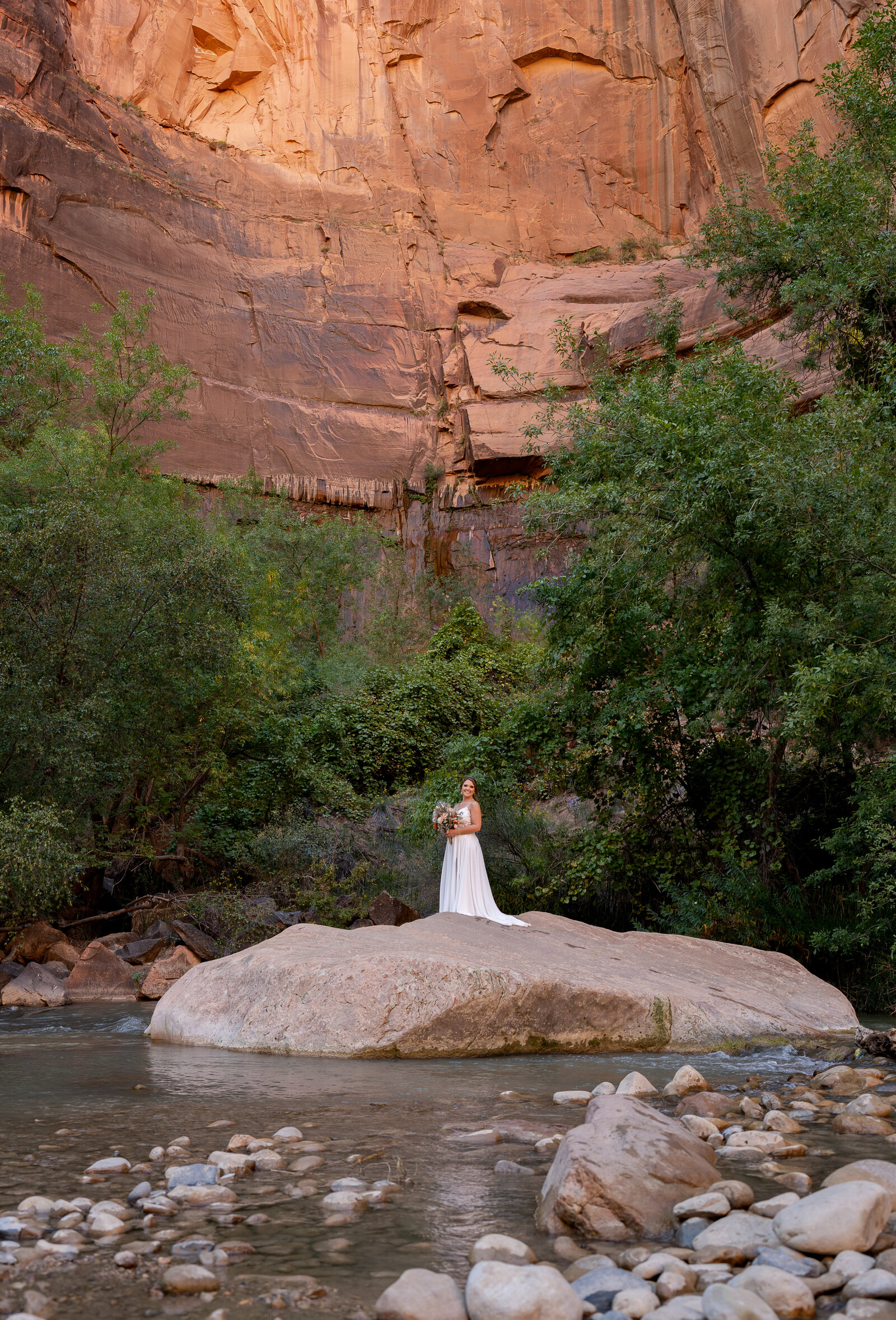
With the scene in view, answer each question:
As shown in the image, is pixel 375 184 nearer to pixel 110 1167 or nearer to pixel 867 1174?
pixel 110 1167

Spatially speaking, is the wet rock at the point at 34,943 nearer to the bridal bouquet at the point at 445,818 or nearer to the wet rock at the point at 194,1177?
the bridal bouquet at the point at 445,818

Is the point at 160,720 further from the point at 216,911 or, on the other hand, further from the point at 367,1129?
the point at 367,1129

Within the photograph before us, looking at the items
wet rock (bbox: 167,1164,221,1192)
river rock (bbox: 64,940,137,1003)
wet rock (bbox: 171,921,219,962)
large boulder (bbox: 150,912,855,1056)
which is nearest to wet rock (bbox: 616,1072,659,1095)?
large boulder (bbox: 150,912,855,1056)

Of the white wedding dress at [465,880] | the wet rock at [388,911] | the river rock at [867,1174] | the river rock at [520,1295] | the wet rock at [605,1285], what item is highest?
the white wedding dress at [465,880]

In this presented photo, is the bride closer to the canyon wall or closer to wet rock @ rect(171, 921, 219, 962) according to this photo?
wet rock @ rect(171, 921, 219, 962)

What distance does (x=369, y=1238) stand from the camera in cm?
386

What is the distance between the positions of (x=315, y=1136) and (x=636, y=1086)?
6.99 ft

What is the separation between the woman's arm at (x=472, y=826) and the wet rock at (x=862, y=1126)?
24.2ft

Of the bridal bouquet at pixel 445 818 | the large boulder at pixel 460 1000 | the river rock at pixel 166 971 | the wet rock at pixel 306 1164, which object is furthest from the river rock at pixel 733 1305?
the river rock at pixel 166 971

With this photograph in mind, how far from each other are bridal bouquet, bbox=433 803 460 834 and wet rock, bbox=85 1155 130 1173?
8.28 m

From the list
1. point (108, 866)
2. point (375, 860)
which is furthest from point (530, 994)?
point (108, 866)

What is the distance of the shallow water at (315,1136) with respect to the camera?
3.54 meters

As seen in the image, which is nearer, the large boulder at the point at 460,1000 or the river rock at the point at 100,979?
the large boulder at the point at 460,1000

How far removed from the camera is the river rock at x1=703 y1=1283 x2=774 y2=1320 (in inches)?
116
